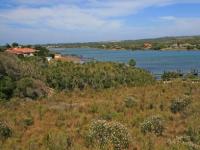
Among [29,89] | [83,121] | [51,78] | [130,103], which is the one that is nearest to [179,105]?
[130,103]

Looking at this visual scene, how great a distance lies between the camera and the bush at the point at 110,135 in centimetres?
911

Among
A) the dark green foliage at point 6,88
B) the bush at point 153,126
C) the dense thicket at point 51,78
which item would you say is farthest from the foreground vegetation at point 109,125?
the dark green foliage at point 6,88

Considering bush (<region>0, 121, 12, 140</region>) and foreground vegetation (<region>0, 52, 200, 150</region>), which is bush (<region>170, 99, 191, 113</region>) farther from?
bush (<region>0, 121, 12, 140</region>)

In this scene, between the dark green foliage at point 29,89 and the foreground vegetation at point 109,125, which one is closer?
the foreground vegetation at point 109,125

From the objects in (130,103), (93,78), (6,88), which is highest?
(130,103)

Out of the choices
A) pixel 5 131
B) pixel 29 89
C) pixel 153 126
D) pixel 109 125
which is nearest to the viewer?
pixel 109 125

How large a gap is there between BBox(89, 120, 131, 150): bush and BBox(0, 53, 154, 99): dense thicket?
15536 millimetres

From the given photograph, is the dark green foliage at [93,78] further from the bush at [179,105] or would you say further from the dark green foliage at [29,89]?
the bush at [179,105]

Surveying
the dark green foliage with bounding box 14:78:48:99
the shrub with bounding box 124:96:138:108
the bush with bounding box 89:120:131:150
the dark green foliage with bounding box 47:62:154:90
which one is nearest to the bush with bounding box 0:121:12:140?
the bush with bounding box 89:120:131:150

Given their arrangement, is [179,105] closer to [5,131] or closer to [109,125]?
[109,125]

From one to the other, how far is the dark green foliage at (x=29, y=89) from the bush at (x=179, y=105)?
12.1 metres

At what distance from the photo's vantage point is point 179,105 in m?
14.4

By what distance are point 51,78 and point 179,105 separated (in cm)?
2471

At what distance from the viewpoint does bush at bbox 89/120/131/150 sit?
9.11m
